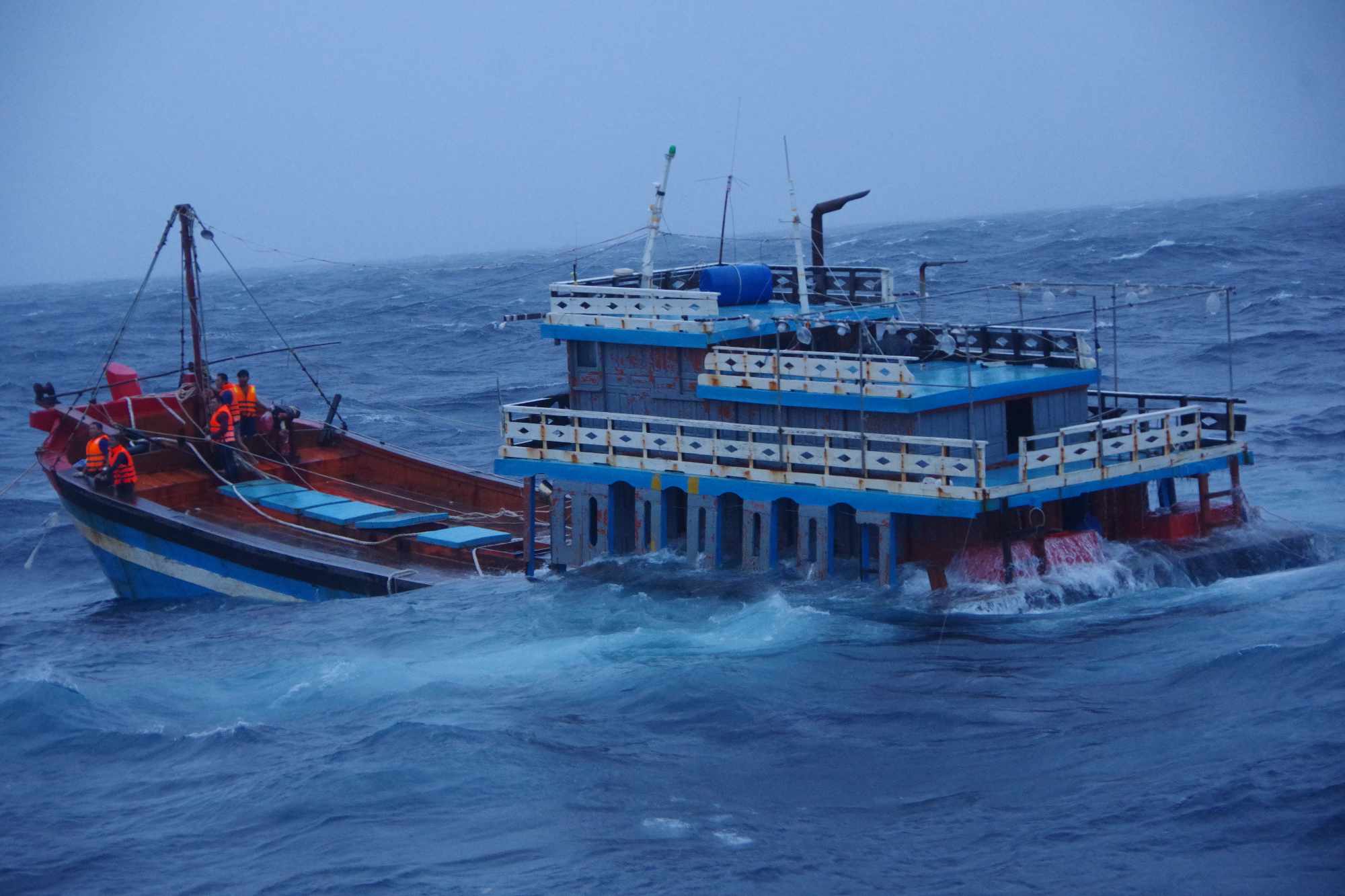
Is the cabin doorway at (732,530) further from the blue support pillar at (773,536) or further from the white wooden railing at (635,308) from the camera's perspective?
the white wooden railing at (635,308)

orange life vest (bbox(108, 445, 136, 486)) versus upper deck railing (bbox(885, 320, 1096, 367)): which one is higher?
upper deck railing (bbox(885, 320, 1096, 367))

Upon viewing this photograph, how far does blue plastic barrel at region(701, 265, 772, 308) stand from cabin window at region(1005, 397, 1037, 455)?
19.1 ft

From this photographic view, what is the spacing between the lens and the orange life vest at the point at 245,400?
32.0 metres

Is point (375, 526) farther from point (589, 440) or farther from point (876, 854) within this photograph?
point (876, 854)

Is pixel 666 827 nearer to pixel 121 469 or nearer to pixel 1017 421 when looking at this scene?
pixel 1017 421

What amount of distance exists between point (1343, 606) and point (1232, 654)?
2.57 meters

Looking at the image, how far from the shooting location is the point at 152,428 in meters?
33.0

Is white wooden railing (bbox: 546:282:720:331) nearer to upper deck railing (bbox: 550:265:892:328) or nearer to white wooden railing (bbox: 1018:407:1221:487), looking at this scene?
upper deck railing (bbox: 550:265:892:328)

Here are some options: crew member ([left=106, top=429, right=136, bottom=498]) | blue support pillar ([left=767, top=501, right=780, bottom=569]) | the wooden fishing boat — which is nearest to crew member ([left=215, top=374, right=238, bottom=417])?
the wooden fishing boat

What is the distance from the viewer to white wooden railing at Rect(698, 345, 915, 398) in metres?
23.0

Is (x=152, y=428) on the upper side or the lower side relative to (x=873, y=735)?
upper

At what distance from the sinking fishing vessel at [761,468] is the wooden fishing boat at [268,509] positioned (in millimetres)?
70

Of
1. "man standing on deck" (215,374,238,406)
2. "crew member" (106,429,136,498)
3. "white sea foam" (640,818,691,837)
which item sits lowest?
"white sea foam" (640,818,691,837)

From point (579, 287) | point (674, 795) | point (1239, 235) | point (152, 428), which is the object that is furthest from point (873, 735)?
point (1239, 235)
